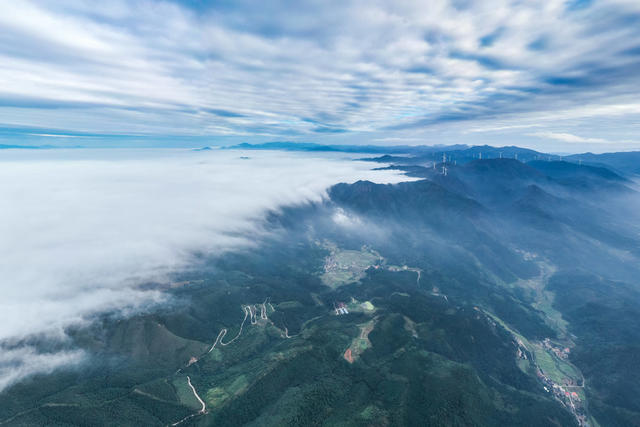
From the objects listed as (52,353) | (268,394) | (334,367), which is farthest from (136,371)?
(334,367)

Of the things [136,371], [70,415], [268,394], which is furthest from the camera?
[136,371]

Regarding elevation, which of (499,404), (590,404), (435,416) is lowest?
(590,404)

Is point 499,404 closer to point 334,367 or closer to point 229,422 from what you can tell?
point 334,367

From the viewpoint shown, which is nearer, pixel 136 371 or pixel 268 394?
pixel 268 394

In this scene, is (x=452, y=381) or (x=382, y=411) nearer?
(x=382, y=411)

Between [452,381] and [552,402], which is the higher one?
[452,381]

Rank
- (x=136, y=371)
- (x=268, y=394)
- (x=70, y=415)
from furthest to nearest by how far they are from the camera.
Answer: (x=136, y=371)
(x=268, y=394)
(x=70, y=415)

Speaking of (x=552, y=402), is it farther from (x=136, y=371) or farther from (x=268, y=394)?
(x=136, y=371)

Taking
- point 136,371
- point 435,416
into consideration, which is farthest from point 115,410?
point 435,416

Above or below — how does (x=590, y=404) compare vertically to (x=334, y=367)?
below
